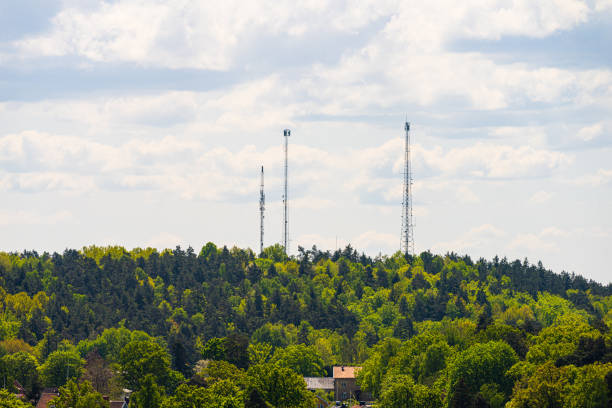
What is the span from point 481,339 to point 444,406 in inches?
1218

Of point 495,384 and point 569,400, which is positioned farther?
point 495,384

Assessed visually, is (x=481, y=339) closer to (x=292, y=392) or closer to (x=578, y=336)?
(x=578, y=336)

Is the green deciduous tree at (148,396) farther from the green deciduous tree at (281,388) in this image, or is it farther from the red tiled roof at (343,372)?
the red tiled roof at (343,372)

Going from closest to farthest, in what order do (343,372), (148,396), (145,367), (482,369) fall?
1. (482,369)
2. (148,396)
3. (145,367)
4. (343,372)

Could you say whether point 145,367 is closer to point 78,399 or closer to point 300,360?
point 78,399

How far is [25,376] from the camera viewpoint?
185m

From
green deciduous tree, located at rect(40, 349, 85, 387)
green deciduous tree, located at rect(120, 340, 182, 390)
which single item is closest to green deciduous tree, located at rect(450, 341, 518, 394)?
green deciduous tree, located at rect(120, 340, 182, 390)

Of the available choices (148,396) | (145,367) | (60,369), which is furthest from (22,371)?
(148,396)

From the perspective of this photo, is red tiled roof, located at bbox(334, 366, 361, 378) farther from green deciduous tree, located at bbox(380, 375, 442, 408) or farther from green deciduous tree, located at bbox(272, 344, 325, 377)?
green deciduous tree, located at bbox(380, 375, 442, 408)

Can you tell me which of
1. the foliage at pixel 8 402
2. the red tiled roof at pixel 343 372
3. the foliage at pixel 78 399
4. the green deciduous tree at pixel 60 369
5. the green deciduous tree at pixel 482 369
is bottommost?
the red tiled roof at pixel 343 372

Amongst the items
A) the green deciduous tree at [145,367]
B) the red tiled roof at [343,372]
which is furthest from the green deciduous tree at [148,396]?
the red tiled roof at [343,372]

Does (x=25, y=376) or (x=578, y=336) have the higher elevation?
(x=578, y=336)

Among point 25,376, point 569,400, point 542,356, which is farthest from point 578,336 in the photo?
point 25,376

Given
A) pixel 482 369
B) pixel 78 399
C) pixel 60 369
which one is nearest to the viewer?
pixel 482 369
